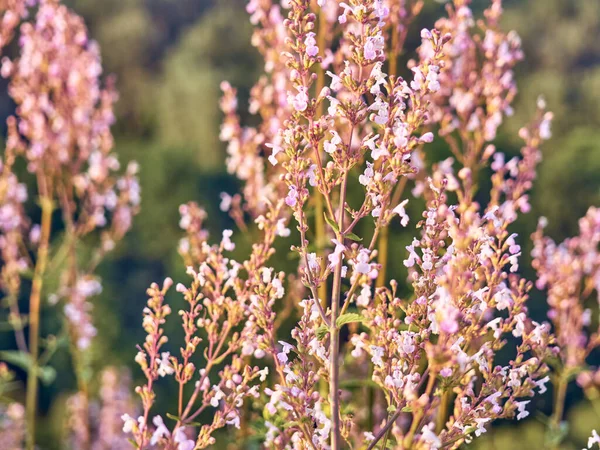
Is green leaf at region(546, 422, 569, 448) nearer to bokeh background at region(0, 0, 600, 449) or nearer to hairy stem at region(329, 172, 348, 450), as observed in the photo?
hairy stem at region(329, 172, 348, 450)

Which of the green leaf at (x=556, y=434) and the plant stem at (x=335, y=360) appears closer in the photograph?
the plant stem at (x=335, y=360)

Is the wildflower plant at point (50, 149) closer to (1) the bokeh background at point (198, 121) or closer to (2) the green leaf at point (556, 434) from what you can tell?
(2) the green leaf at point (556, 434)

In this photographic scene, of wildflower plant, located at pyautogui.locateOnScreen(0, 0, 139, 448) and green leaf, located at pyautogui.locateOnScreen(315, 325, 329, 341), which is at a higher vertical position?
wildflower plant, located at pyautogui.locateOnScreen(0, 0, 139, 448)

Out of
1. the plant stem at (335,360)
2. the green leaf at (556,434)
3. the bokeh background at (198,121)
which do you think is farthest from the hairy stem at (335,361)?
the bokeh background at (198,121)

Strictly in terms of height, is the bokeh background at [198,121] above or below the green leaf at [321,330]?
above

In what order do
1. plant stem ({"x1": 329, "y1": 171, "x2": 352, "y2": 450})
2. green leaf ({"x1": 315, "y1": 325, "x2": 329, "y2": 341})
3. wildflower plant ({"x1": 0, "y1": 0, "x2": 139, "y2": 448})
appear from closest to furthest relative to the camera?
1. plant stem ({"x1": 329, "y1": 171, "x2": 352, "y2": 450})
2. green leaf ({"x1": 315, "y1": 325, "x2": 329, "y2": 341})
3. wildflower plant ({"x1": 0, "y1": 0, "x2": 139, "y2": 448})

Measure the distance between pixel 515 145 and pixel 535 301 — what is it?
4004 mm

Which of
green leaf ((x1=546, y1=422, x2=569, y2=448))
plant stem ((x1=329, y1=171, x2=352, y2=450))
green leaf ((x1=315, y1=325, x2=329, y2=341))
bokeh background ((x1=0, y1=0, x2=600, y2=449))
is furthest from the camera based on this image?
bokeh background ((x1=0, y1=0, x2=600, y2=449))

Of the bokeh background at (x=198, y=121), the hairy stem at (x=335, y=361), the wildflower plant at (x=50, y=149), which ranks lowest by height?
the hairy stem at (x=335, y=361)

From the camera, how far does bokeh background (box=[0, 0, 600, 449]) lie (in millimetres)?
16219

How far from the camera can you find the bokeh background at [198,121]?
16219 mm

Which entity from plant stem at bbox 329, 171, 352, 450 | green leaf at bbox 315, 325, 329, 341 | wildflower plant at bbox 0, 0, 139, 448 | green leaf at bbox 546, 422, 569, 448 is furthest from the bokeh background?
plant stem at bbox 329, 171, 352, 450

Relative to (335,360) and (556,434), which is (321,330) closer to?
(335,360)

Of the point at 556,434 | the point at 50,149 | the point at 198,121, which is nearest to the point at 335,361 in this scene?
the point at 556,434
